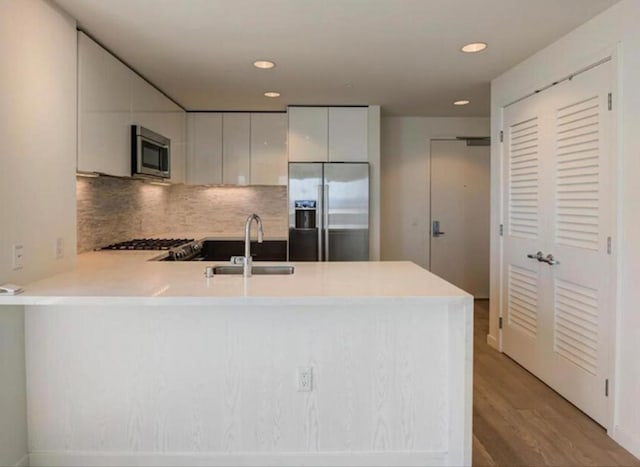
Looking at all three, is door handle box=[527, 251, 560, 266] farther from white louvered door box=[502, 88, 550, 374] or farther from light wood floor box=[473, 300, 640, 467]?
light wood floor box=[473, 300, 640, 467]

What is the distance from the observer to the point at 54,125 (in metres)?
2.39

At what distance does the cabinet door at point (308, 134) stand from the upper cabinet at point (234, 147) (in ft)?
1.10

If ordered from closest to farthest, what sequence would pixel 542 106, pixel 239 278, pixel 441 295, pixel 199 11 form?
pixel 441 295 < pixel 239 278 < pixel 199 11 < pixel 542 106

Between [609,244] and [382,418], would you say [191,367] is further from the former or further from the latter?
[609,244]

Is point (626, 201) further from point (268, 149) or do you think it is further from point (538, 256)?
point (268, 149)

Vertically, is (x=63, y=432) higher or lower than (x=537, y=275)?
lower

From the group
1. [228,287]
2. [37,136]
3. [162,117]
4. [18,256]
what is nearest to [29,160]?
[37,136]

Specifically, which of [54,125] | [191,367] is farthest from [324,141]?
[191,367]

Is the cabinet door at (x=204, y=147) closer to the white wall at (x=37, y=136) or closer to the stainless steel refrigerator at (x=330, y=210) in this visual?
the stainless steel refrigerator at (x=330, y=210)

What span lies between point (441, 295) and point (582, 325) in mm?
1460

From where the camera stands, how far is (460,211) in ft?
19.1

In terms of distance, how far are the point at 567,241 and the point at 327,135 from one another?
2.64 m

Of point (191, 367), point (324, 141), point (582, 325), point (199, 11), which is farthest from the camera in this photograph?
point (324, 141)

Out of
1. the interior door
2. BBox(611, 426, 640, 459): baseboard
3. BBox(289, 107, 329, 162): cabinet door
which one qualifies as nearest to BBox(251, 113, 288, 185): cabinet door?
BBox(289, 107, 329, 162): cabinet door
